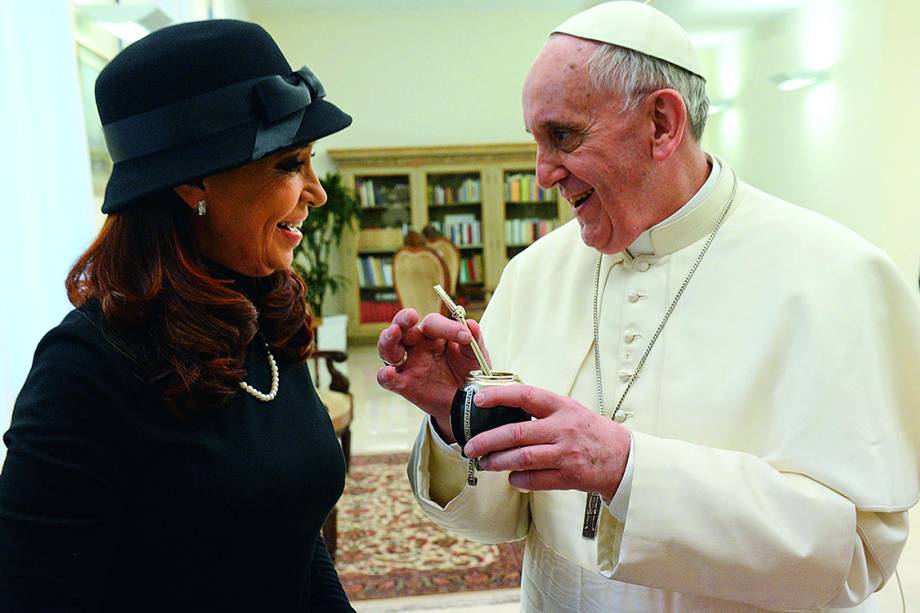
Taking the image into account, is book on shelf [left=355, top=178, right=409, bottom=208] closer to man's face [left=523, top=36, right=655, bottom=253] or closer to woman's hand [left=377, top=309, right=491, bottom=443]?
man's face [left=523, top=36, right=655, bottom=253]

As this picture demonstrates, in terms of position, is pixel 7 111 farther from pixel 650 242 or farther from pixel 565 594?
pixel 565 594

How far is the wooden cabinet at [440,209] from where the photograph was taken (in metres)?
9.68

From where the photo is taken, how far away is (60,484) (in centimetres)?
94

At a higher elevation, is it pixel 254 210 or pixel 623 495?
pixel 254 210

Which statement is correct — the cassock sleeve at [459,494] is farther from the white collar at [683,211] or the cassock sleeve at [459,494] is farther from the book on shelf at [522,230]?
the book on shelf at [522,230]

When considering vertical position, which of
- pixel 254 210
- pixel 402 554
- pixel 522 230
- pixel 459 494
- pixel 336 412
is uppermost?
pixel 254 210

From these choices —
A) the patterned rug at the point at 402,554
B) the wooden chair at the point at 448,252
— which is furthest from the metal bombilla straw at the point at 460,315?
the wooden chair at the point at 448,252

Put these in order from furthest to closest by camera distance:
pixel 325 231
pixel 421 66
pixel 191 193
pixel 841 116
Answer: pixel 421 66 → pixel 325 231 → pixel 841 116 → pixel 191 193

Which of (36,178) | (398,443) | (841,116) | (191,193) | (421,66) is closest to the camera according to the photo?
(191,193)

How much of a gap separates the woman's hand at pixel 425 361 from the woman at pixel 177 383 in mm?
162

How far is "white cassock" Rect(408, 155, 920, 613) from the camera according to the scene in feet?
3.82

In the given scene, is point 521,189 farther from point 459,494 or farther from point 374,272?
point 459,494

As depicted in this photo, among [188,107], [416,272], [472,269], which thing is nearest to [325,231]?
[472,269]

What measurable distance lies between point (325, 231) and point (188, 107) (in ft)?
26.9
